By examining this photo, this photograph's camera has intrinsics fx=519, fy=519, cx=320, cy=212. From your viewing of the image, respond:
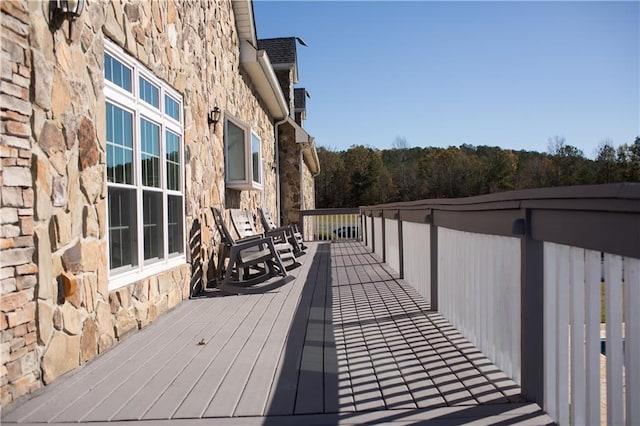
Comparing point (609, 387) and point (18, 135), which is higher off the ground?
point (18, 135)

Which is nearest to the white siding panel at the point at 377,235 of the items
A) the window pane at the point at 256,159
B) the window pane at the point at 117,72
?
the window pane at the point at 256,159

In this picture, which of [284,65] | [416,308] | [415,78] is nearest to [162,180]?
[416,308]

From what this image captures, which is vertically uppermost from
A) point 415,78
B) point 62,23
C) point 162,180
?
point 415,78

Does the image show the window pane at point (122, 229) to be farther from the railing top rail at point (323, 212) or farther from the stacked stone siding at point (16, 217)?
the railing top rail at point (323, 212)

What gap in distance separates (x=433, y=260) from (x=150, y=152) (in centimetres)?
254

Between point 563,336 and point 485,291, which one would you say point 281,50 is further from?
point 563,336

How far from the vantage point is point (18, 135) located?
98.0 inches

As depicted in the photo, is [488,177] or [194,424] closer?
[194,424]

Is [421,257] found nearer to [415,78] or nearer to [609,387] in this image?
[609,387]

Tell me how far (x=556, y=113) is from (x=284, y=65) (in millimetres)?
34730

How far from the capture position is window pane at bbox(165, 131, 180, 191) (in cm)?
481

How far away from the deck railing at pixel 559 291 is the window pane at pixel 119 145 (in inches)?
93.5

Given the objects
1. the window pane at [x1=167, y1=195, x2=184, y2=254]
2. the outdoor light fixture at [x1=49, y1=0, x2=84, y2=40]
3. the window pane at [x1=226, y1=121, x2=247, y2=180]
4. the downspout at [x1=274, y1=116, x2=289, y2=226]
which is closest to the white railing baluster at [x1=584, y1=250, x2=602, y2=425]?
the outdoor light fixture at [x1=49, y1=0, x2=84, y2=40]

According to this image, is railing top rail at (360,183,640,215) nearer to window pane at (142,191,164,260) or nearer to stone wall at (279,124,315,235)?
window pane at (142,191,164,260)
